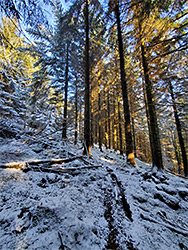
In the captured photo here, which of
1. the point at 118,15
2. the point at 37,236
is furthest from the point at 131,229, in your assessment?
the point at 118,15

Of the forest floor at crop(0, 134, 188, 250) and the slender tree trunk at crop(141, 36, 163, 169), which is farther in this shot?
the slender tree trunk at crop(141, 36, 163, 169)

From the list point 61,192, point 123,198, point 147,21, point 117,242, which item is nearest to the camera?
point 117,242

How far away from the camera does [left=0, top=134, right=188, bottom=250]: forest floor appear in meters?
1.36

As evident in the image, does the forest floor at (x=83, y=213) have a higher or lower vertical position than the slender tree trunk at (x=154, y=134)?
lower

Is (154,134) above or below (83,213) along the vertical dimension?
above

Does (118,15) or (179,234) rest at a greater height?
(118,15)

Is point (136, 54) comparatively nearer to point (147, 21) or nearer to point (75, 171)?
point (147, 21)

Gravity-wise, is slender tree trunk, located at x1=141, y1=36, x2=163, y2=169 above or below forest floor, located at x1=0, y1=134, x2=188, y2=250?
above

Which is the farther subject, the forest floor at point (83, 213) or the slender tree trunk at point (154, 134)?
the slender tree trunk at point (154, 134)

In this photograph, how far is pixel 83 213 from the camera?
182 cm

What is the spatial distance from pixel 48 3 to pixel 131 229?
6309 mm

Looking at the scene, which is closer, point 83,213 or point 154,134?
point 83,213

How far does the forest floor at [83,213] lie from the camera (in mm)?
1358

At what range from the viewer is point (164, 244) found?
1.54 m
